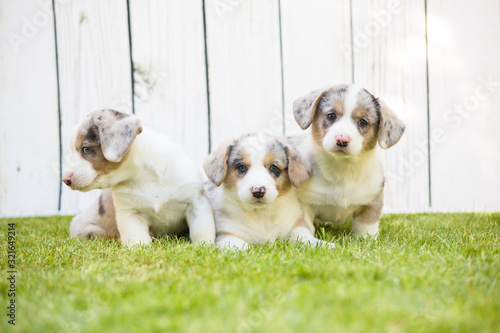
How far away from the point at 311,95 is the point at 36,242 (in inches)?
80.7

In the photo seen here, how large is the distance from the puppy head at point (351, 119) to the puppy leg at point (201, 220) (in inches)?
32.9

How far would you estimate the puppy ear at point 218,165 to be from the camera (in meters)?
3.06

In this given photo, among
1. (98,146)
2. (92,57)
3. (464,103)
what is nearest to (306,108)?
(98,146)

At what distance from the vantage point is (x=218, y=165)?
3.08 metres

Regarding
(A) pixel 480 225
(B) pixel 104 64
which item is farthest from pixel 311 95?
(B) pixel 104 64

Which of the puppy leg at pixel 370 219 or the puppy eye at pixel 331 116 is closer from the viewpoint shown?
the puppy eye at pixel 331 116

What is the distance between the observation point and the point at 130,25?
491cm

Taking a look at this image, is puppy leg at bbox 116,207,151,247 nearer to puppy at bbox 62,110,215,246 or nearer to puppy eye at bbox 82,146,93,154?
puppy at bbox 62,110,215,246

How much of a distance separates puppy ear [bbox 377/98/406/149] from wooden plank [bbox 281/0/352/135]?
193 centimetres

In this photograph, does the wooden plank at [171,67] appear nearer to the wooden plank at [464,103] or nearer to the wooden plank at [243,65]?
the wooden plank at [243,65]

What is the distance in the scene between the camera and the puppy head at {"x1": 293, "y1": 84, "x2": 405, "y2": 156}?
2.97 meters

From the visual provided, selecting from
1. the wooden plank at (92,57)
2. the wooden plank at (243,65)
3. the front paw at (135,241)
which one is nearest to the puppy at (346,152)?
the front paw at (135,241)

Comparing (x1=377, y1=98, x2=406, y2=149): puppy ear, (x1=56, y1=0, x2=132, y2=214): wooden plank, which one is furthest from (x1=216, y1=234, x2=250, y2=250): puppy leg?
(x1=56, y1=0, x2=132, y2=214): wooden plank

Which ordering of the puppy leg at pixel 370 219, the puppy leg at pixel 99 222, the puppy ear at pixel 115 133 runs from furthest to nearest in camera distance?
the puppy leg at pixel 99 222, the puppy leg at pixel 370 219, the puppy ear at pixel 115 133
